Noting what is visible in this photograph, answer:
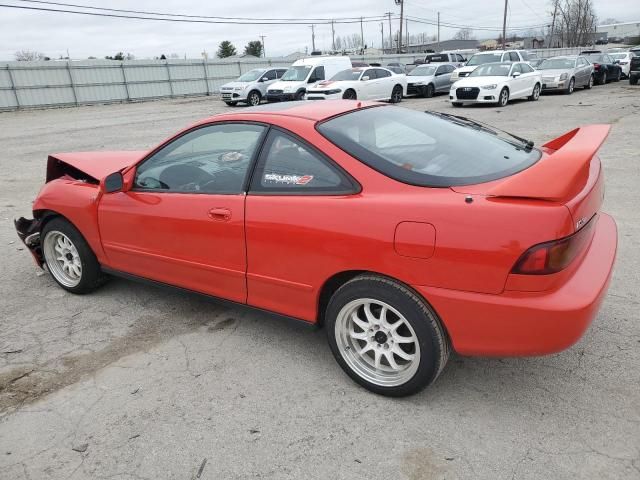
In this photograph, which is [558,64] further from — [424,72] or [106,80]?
[106,80]

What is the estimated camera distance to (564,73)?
20.9 m

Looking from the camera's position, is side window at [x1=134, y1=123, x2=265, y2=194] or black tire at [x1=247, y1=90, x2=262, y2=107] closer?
side window at [x1=134, y1=123, x2=265, y2=194]

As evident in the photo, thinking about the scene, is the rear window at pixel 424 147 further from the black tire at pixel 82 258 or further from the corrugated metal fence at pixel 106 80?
the corrugated metal fence at pixel 106 80

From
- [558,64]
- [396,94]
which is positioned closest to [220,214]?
[396,94]

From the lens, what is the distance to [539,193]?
2240 mm

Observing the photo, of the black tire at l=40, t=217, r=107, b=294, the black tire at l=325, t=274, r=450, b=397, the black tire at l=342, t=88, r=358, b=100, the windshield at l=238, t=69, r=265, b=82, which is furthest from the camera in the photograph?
the windshield at l=238, t=69, r=265, b=82

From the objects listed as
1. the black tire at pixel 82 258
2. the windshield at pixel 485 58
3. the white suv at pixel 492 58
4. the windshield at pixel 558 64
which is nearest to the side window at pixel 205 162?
the black tire at pixel 82 258

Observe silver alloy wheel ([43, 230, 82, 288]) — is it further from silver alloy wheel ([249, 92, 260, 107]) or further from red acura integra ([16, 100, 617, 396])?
silver alloy wheel ([249, 92, 260, 107])

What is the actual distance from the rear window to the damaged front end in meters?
3.00

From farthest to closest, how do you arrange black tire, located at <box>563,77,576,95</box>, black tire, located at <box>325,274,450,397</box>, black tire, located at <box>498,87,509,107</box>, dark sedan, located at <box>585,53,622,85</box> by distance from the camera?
dark sedan, located at <box>585,53,622,85</box>, black tire, located at <box>563,77,576,95</box>, black tire, located at <box>498,87,509,107</box>, black tire, located at <box>325,274,450,397</box>

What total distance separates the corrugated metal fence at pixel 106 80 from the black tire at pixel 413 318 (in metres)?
29.0

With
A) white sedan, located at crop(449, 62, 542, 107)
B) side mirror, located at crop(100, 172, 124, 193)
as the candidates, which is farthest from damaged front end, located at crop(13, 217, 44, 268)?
white sedan, located at crop(449, 62, 542, 107)

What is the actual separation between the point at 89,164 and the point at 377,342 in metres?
2.95

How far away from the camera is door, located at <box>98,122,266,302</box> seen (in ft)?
10.2
